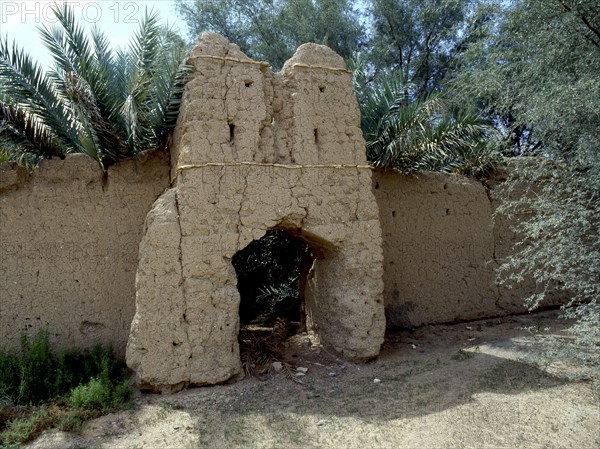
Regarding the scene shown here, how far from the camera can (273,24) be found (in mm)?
14586

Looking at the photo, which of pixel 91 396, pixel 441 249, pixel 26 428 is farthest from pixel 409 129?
pixel 26 428

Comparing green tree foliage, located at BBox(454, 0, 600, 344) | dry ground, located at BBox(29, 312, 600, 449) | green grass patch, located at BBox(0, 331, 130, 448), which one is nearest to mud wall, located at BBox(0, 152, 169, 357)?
green grass patch, located at BBox(0, 331, 130, 448)

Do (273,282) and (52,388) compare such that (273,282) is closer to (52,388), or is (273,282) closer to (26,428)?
(52,388)

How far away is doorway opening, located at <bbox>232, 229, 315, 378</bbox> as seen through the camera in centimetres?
862

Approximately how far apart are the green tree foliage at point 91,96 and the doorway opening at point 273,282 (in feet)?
8.40

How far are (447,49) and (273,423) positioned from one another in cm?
1254

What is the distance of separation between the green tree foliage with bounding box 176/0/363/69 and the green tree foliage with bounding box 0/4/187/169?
23.8 ft

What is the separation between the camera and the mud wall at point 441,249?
873 cm

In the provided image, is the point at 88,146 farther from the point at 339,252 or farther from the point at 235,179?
the point at 339,252

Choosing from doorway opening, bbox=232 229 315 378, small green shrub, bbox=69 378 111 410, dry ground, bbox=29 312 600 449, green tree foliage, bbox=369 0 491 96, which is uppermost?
green tree foliage, bbox=369 0 491 96

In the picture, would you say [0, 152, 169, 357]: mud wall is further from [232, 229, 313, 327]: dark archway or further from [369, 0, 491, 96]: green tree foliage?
[369, 0, 491, 96]: green tree foliage

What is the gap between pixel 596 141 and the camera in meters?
6.51

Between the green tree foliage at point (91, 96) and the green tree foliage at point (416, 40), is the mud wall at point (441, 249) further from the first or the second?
the green tree foliage at point (416, 40)

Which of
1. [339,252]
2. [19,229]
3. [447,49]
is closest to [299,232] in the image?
[339,252]
